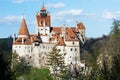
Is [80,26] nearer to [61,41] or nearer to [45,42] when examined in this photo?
[61,41]

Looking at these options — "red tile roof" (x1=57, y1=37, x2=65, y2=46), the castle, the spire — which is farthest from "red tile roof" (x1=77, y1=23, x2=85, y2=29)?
the spire

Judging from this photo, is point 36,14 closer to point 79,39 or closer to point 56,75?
point 79,39

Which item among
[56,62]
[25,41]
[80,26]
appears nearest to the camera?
[56,62]

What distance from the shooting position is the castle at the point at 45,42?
275 feet

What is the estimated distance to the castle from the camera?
3297 inches

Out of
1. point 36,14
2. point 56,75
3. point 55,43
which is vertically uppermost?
point 36,14

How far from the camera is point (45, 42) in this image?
86875 millimetres

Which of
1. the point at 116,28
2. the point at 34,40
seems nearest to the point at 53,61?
the point at 34,40

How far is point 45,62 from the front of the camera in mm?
85250

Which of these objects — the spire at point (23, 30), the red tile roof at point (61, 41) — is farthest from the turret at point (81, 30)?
the spire at point (23, 30)

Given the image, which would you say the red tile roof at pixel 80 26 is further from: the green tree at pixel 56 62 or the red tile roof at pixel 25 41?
the red tile roof at pixel 25 41

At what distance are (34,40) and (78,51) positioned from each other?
849cm

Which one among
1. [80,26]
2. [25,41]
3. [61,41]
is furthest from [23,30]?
[80,26]

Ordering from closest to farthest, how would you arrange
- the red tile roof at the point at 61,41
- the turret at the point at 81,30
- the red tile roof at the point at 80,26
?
1. the red tile roof at the point at 61,41
2. the turret at the point at 81,30
3. the red tile roof at the point at 80,26
